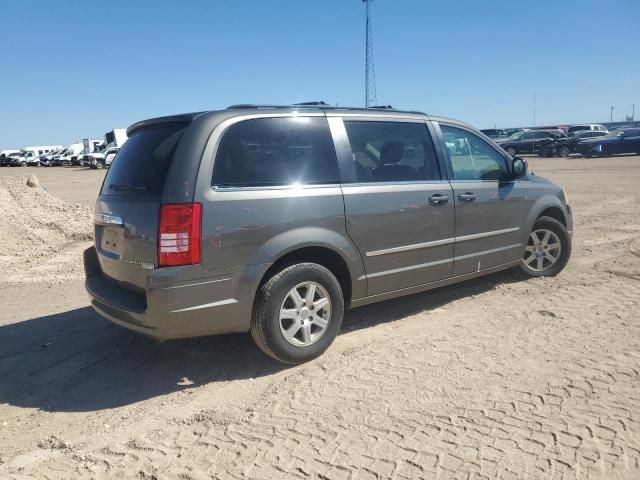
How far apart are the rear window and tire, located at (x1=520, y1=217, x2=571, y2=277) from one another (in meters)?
3.97

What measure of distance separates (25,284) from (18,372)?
2985mm

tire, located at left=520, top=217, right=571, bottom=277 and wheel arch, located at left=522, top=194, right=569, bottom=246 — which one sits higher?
wheel arch, located at left=522, top=194, right=569, bottom=246

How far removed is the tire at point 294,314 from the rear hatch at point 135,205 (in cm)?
80

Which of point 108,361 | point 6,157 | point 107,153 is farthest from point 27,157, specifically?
point 108,361

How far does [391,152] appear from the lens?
4.46m

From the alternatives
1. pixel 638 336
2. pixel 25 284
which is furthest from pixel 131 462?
pixel 25 284

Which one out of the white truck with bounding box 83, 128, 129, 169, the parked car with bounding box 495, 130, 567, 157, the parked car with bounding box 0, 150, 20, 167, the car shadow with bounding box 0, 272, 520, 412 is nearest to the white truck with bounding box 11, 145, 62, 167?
the parked car with bounding box 0, 150, 20, 167

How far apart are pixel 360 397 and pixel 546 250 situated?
349 centimetres

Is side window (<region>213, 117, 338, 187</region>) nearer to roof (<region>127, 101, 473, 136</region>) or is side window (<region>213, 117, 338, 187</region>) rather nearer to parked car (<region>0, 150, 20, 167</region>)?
roof (<region>127, 101, 473, 136</region>)

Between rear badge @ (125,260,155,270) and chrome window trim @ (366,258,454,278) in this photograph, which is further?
chrome window trim @ (366,258,454,278)

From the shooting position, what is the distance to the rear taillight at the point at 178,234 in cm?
328

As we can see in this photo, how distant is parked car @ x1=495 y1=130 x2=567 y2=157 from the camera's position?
31469mm

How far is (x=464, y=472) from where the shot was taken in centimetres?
254

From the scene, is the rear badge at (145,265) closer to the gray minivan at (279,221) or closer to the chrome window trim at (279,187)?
the gray minivan at (279,221)
